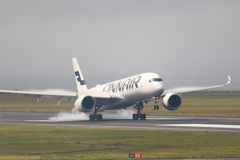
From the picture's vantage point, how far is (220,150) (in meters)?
27.3

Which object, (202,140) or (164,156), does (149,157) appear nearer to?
(164,156)

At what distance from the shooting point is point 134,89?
56.7 m

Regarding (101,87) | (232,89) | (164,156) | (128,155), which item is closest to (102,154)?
(128,155)

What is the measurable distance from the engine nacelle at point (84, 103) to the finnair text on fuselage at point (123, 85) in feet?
13.5

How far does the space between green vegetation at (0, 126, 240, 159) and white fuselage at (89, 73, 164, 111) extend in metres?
15.4

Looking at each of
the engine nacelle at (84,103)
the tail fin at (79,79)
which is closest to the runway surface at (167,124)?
the engine nacelle at (84,103)

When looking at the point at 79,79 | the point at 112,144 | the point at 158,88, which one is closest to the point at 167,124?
the point at 158,88

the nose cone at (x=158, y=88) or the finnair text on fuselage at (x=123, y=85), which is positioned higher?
the finnair text on fuselage at (x=123, y=85)

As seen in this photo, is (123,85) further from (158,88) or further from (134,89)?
(158,88)

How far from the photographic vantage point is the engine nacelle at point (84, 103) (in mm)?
56503

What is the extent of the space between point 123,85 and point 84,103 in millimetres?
5588

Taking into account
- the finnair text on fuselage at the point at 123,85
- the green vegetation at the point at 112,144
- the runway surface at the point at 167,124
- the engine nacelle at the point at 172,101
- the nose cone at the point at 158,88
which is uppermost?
the finnair text on fuselage at the point at 123,85

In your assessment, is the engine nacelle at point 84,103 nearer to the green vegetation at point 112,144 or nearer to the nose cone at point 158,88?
the nose cone at point 158,88

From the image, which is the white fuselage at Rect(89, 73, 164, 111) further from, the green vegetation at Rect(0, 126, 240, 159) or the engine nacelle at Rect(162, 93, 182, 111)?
the green vegetation at Rect(0, 126, 240, 159)
